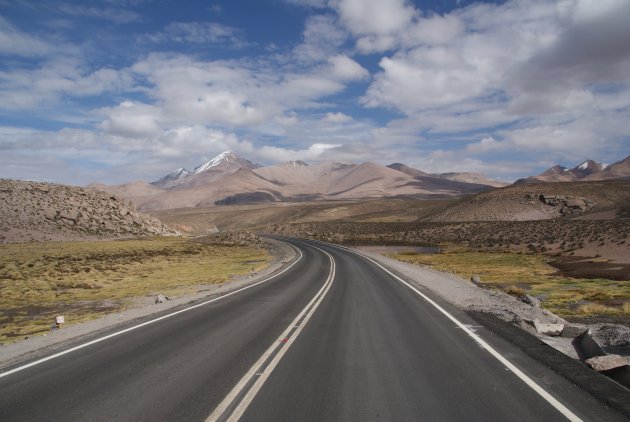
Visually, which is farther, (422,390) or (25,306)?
(25,306)

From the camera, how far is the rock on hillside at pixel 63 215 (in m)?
83.3

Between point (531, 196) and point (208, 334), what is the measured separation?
111674 mm

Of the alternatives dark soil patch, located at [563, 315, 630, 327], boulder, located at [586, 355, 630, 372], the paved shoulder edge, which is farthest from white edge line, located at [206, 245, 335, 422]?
dark soil patch, located at [563, 315, 630, 327]

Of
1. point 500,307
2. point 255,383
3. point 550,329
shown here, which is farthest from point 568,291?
point 255,383

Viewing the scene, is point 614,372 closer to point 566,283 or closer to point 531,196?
point 566,283

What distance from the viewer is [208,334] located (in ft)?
36.9

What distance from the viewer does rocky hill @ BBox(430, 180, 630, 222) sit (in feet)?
322

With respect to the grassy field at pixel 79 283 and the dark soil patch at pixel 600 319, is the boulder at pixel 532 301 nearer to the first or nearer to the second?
the dark soil patch at pixel 600 319

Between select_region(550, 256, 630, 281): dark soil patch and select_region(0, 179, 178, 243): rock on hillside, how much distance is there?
80.1 meters

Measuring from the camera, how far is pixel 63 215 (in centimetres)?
9206

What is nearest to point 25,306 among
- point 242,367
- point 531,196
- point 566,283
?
point 242,367

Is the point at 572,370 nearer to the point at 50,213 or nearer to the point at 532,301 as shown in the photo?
the point at 532,301

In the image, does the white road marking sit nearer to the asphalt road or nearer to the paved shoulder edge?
the asphalt road

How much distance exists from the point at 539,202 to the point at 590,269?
69.9 meters
